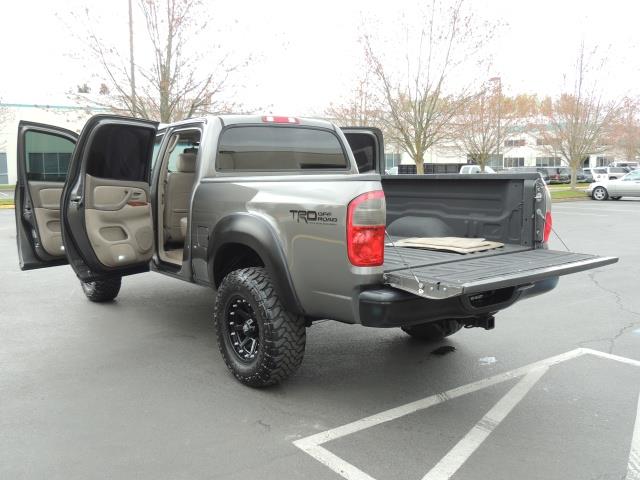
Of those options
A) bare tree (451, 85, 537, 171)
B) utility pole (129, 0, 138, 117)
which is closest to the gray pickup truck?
utility pole (129, 0, 138, 117)

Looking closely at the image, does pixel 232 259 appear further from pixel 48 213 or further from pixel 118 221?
pixel 48 213

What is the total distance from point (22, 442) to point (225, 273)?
6.11 feet

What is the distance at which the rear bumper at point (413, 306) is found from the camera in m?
3.22

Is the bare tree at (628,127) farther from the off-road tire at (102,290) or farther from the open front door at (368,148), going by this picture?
the off-road tire at (102,290)

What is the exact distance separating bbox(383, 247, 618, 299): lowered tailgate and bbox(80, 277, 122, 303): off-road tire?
371 centimetres

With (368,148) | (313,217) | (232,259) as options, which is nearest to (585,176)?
(368,148)

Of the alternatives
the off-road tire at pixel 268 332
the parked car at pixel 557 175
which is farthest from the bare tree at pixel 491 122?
the off-road tire at pixel 268 332

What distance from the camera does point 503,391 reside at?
4.04m

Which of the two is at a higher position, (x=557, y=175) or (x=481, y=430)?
(x=557, y=175)

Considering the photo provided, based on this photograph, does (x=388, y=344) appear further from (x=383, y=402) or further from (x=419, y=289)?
(x=419, y=289)

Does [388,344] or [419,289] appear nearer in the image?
[419,289]

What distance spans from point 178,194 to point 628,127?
45057 mm

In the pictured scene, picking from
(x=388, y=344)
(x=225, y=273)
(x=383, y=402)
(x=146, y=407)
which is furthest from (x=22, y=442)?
(x=388, y=344)

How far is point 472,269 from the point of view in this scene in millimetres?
3477
